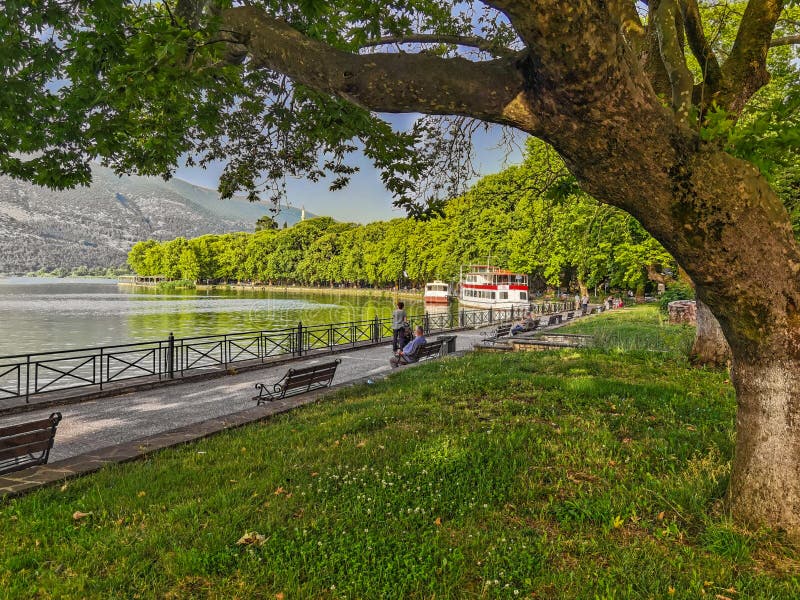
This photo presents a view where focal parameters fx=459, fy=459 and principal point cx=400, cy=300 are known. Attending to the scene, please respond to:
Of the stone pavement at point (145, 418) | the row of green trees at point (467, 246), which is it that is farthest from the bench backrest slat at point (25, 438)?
the row of green trees at point (467, 246)

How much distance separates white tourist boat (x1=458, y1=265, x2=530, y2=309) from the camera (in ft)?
163

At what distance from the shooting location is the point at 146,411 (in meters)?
9.80

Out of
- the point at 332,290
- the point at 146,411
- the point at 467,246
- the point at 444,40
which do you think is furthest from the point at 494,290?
the point at 332,290

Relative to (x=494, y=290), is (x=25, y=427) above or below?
below

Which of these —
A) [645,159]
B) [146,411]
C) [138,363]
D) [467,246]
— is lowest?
[138,363]

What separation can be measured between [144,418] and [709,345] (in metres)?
12.6

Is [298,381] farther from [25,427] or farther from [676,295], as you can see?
[676,295]

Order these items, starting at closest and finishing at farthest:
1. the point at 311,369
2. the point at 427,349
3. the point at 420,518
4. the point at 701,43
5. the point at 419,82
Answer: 1. the point at 419,82
2. the point at 420,518
3. the point at 701,43
4. the point at 311,369
5. the point at 427,349

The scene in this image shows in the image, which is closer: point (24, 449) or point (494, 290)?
point (24, 449)

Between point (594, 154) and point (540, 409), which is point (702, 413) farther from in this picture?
point (594, 154)

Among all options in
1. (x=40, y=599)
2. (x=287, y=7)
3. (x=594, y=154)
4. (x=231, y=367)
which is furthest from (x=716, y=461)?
(x=231, y=367)

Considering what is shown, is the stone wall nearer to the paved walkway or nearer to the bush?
the bush

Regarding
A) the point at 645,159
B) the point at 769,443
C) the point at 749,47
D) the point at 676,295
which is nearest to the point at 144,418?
the point at 645,159

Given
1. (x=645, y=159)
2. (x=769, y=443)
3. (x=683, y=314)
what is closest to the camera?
(x=645, y=159)
